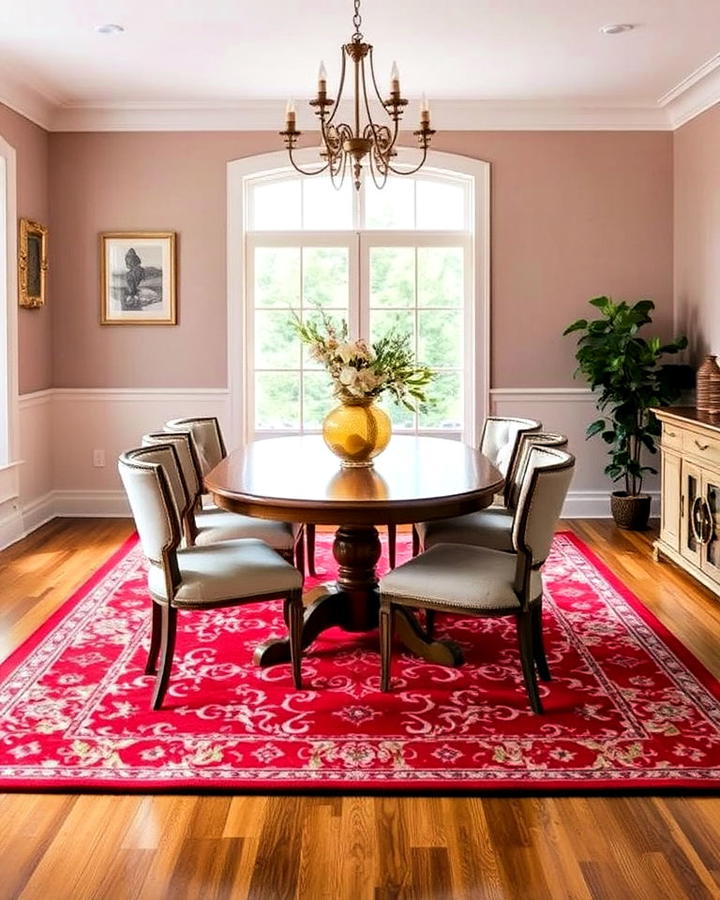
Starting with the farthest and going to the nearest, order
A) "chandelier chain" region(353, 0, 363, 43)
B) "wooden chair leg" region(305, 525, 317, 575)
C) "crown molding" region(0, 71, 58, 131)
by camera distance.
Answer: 1. "crown molding" region(0, 71, 58, 131)
2. "wooden chair leg" region(305, 525, 317, 575)
3. "chandelier chain" region(353, 0, 363, 43)

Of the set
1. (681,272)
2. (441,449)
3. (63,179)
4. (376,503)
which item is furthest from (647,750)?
(63,179)

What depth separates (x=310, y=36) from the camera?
5.14 meters

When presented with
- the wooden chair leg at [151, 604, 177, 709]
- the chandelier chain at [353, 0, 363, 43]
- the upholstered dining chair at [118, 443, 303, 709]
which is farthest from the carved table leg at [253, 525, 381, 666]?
the chandelier chain at [353, 0, 363, 43]

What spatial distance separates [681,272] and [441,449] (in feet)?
9.43

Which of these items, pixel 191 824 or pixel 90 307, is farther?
pixel 90 307

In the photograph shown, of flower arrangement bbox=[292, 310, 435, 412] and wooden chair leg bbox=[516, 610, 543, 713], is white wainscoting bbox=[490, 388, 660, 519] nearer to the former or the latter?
flower arrangement bbox=[292, 310, 435, 412]

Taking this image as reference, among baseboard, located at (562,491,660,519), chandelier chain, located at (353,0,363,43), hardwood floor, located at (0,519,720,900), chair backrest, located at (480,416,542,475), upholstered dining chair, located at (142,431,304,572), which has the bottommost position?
hardwood floor, located at (0,519,720,900)

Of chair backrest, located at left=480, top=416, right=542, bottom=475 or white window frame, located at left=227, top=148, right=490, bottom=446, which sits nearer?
chair backrest, located at left=480, top=416, right=542, bottom=475

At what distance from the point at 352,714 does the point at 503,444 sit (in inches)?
73.0

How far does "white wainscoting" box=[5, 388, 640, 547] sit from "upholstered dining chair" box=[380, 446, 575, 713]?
3421 mm

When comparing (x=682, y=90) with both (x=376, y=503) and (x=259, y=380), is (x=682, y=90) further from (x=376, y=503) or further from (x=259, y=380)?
(x=376, y=503)

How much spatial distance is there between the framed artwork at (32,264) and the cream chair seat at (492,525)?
126 inches

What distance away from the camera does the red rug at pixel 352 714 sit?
2854mm

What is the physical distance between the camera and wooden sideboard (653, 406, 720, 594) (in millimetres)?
4688
